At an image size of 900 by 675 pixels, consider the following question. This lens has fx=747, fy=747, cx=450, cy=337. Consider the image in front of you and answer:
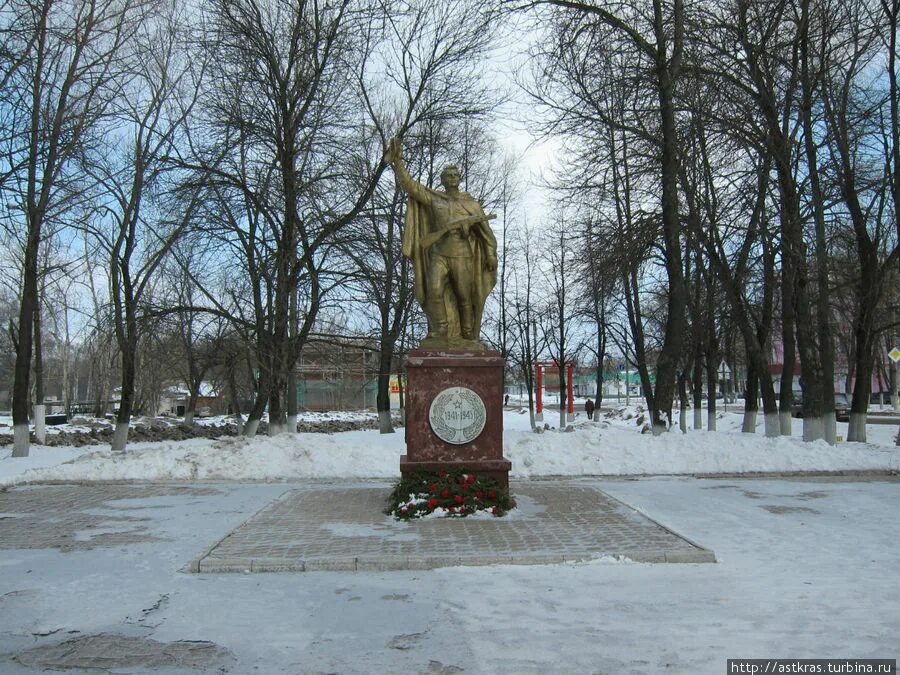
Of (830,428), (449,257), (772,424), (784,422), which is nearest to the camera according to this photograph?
(449,257)

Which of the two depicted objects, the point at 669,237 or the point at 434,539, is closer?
the point at 434,539

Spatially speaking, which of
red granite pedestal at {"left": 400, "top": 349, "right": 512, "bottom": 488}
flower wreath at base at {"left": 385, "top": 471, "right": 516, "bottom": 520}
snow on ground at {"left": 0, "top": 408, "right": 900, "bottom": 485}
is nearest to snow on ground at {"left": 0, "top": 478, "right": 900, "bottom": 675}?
flower wreath at base at {"left": 385, "top": 471, "right": 516, "bottom": 520}

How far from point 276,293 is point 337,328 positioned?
222 cm

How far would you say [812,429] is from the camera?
1538 centimetres

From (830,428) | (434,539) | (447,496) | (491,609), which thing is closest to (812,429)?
(830,428)

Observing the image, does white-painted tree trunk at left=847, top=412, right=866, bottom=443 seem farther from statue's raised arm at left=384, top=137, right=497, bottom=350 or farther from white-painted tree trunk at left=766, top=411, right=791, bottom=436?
statue's raised arm at left=384, top=137, right=497, bottom=350

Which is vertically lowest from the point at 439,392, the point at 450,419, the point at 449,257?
the point at 450,419

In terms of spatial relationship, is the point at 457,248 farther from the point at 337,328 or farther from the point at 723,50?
the point at 337,328

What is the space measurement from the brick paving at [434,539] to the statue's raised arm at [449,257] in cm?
215

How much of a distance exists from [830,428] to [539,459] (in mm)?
7328

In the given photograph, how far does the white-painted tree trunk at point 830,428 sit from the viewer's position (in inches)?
616

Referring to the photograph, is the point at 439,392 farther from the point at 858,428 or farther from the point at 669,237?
the point at 858,428

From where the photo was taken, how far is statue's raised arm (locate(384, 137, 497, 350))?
344 inches

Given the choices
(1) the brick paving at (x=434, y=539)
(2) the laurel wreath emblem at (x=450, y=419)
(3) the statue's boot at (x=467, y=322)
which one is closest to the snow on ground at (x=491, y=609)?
(1) the brick paving at (x=434, y=539)
